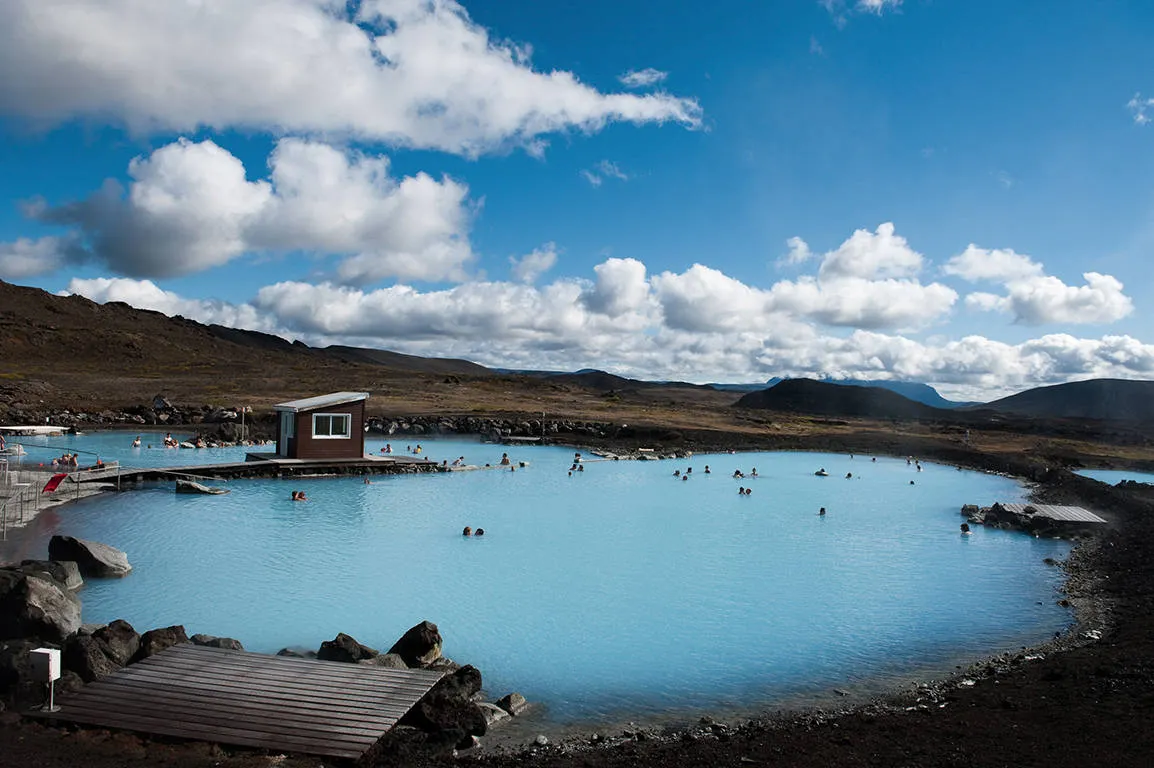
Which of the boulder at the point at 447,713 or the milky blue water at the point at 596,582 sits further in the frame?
the milky blue water at the point at 596,582

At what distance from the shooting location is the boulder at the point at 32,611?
1077 cm

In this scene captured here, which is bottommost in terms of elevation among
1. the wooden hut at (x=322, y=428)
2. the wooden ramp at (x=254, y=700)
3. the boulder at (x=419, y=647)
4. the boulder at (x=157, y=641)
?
the boulder at (x=419, y=647)

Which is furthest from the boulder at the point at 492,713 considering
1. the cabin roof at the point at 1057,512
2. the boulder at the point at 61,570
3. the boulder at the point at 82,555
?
the cabin roof at the point at 1057,512

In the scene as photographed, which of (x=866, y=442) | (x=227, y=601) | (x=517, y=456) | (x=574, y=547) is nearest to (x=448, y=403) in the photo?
(x=517, y=456)

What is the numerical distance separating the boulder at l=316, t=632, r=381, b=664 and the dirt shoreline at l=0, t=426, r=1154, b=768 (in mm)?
2951

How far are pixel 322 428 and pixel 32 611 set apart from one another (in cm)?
2431

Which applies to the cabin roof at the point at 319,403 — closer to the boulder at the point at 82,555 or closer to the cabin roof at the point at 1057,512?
the boulder at the point at 82,555

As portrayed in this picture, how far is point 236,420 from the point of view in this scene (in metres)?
51.8

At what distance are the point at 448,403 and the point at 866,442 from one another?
38.3m

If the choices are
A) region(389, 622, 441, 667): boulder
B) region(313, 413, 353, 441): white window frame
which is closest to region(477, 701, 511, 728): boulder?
region(389, 622, 441, 667): boulder

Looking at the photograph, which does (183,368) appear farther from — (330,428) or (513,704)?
(513,704)

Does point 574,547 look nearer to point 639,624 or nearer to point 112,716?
point 639,624

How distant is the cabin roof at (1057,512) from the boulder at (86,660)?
28.2m

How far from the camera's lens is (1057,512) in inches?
1061
